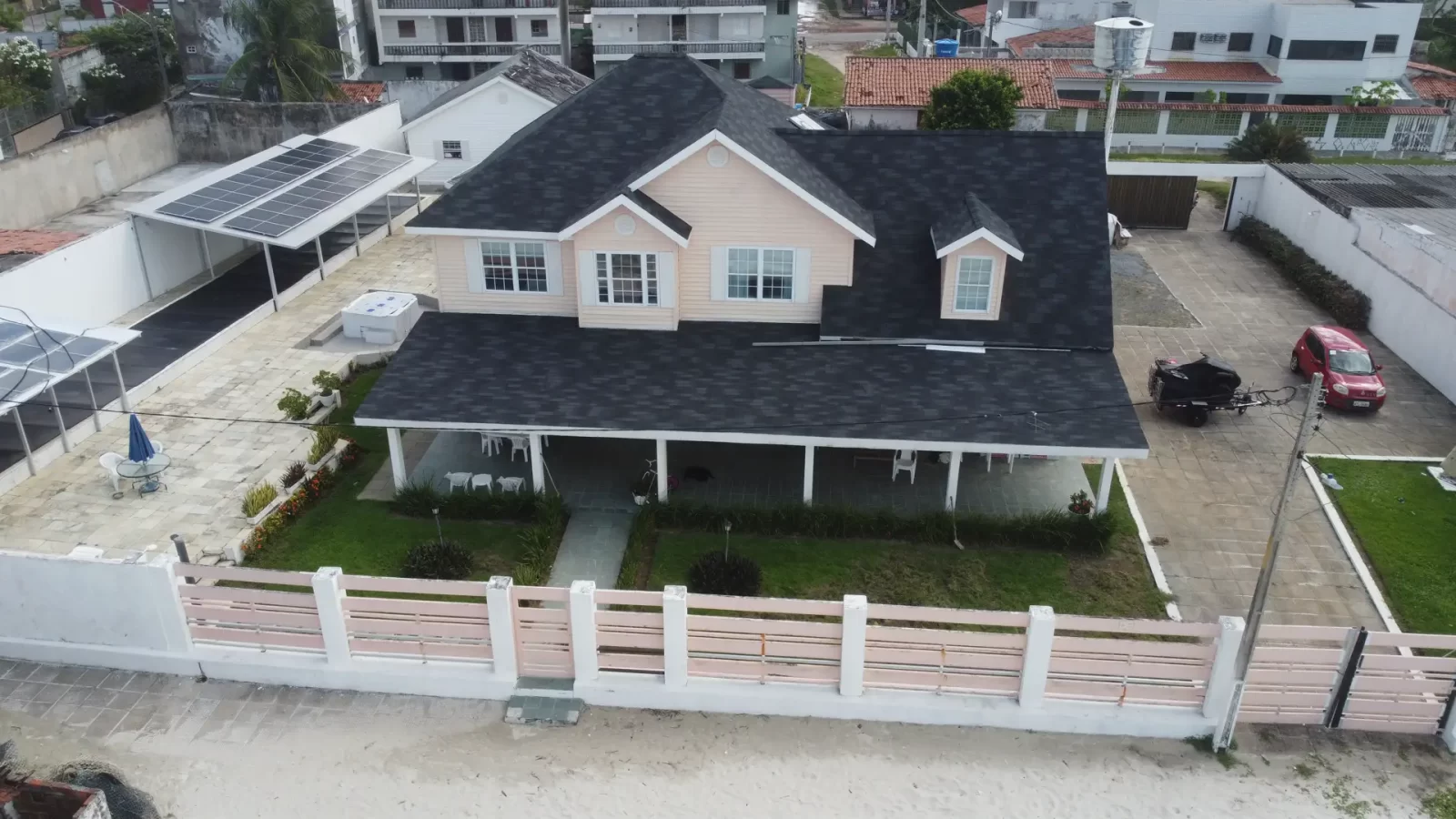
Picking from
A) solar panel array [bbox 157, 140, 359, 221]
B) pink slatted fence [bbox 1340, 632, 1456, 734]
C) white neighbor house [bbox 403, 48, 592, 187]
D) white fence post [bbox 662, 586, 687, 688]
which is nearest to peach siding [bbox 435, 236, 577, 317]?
solar panel array [bbox 157, 140, 359, 221]

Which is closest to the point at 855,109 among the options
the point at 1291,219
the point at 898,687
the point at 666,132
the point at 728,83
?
the point at 1291,219

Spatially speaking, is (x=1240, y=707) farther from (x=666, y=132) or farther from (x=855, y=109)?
(x=855, y=109)

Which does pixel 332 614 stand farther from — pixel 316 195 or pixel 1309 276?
pixel 1309 276

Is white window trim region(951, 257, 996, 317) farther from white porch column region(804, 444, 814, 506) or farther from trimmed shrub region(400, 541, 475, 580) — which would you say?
trimmed shrub region(400, 541, 475, 580)

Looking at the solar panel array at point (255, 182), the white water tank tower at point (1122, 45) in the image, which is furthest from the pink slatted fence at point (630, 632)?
the white water tank tower at point (1122, 45)

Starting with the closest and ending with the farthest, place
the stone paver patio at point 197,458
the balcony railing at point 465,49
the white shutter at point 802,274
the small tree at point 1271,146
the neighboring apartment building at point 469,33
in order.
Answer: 1. the stone paver patio at point 197,458
2. the white shutter at point 802,274
3. the small tree at point 1271,146
4. the neighboring apartment building at point 469,33
5. the balcony railing at point 465,49

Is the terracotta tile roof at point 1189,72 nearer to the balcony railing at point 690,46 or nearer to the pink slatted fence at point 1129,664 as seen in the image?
the balcony railing at point 690,46
